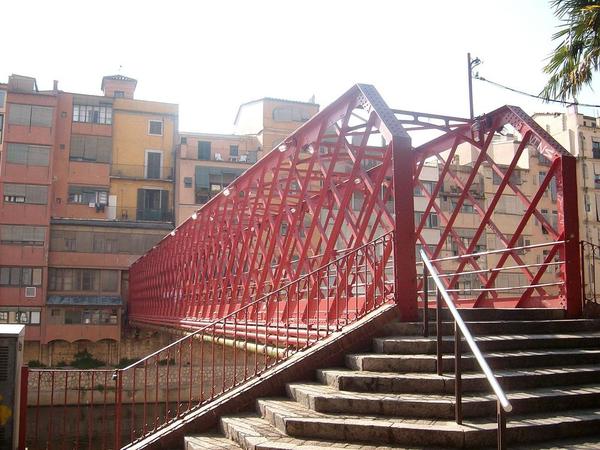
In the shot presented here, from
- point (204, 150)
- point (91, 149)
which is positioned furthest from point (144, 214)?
point (204, 150)

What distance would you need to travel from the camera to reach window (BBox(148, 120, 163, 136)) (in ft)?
155

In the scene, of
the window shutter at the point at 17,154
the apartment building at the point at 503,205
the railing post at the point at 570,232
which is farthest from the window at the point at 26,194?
the railing post at the point at 570,232

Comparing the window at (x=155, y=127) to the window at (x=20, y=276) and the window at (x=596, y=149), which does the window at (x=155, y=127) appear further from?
the window at (x=596, y=149)

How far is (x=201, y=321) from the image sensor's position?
19500mm

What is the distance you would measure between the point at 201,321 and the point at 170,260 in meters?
8.09

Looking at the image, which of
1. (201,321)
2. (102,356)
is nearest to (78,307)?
(102,356)

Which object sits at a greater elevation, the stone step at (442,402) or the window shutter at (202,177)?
the window shutter at (202,177)

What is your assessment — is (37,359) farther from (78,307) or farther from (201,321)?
(201,321)

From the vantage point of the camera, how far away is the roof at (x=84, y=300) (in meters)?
39.6

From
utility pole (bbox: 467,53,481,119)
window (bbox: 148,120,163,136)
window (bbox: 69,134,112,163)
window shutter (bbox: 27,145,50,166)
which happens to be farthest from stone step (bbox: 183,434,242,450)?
window (bbox: 148,120,163,136)

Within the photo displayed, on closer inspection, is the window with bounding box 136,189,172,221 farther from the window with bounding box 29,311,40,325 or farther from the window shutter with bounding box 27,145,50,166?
the window with bounding box 29,311,40,325

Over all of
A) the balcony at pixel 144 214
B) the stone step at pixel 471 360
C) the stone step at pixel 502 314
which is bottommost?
the stone step at pixel 471 360

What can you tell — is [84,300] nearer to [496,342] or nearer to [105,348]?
[105,348]

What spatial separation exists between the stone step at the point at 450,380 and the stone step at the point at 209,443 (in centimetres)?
136
